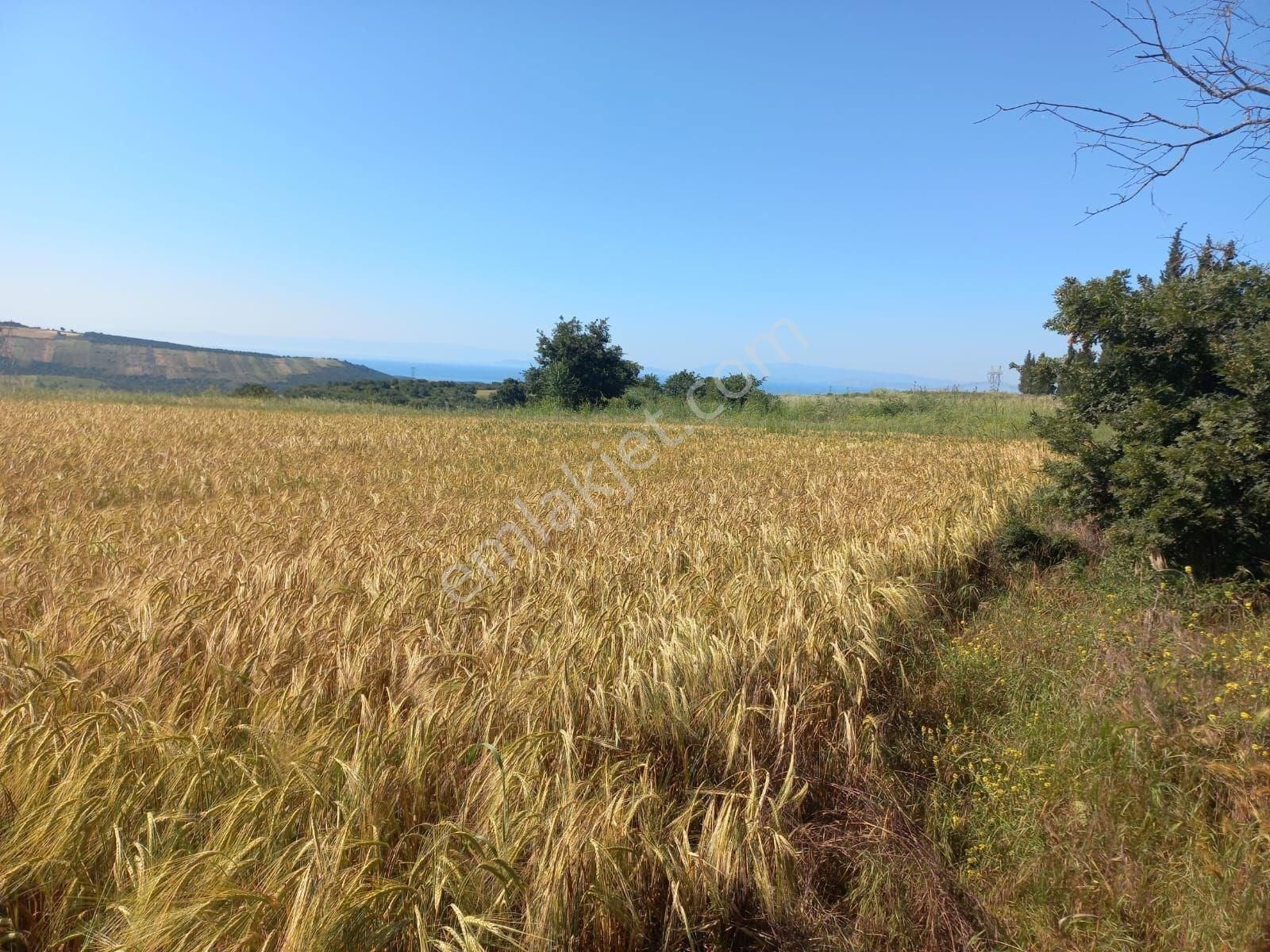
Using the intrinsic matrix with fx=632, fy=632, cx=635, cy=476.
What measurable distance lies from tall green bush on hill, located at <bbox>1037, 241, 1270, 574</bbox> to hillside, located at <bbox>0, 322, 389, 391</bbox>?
2940 inches

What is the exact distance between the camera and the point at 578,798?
6.92ft

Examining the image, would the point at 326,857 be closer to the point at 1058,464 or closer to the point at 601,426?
the point at 1058,464

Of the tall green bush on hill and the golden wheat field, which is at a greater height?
the tall green bush on hill

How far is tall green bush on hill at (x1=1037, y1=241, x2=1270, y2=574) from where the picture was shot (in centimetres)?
438

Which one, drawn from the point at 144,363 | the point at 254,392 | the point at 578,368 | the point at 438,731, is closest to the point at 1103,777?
the point at 438,731

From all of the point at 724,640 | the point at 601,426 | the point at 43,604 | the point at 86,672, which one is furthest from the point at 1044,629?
the point at 601,426

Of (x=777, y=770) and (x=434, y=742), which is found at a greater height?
(x=434, y=742)

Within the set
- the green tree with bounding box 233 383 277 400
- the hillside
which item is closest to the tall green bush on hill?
the green tree with bounding box 233 383 277 400

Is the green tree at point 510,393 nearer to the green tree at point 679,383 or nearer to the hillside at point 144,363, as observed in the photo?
the green tree at point 679,383

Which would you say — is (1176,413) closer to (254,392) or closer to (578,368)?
(578,368)

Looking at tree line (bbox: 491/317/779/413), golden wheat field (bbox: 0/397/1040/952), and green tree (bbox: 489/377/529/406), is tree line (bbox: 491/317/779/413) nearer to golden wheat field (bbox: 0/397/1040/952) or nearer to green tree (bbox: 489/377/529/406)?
green tree (bbox: 489/377/529/406)

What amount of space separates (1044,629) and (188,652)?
4.75 meters

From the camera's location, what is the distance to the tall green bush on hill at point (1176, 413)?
4.38 metres

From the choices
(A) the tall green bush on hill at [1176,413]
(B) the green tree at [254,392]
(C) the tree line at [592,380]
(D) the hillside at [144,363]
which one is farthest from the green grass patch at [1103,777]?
(D) the hillside at [144,363]
